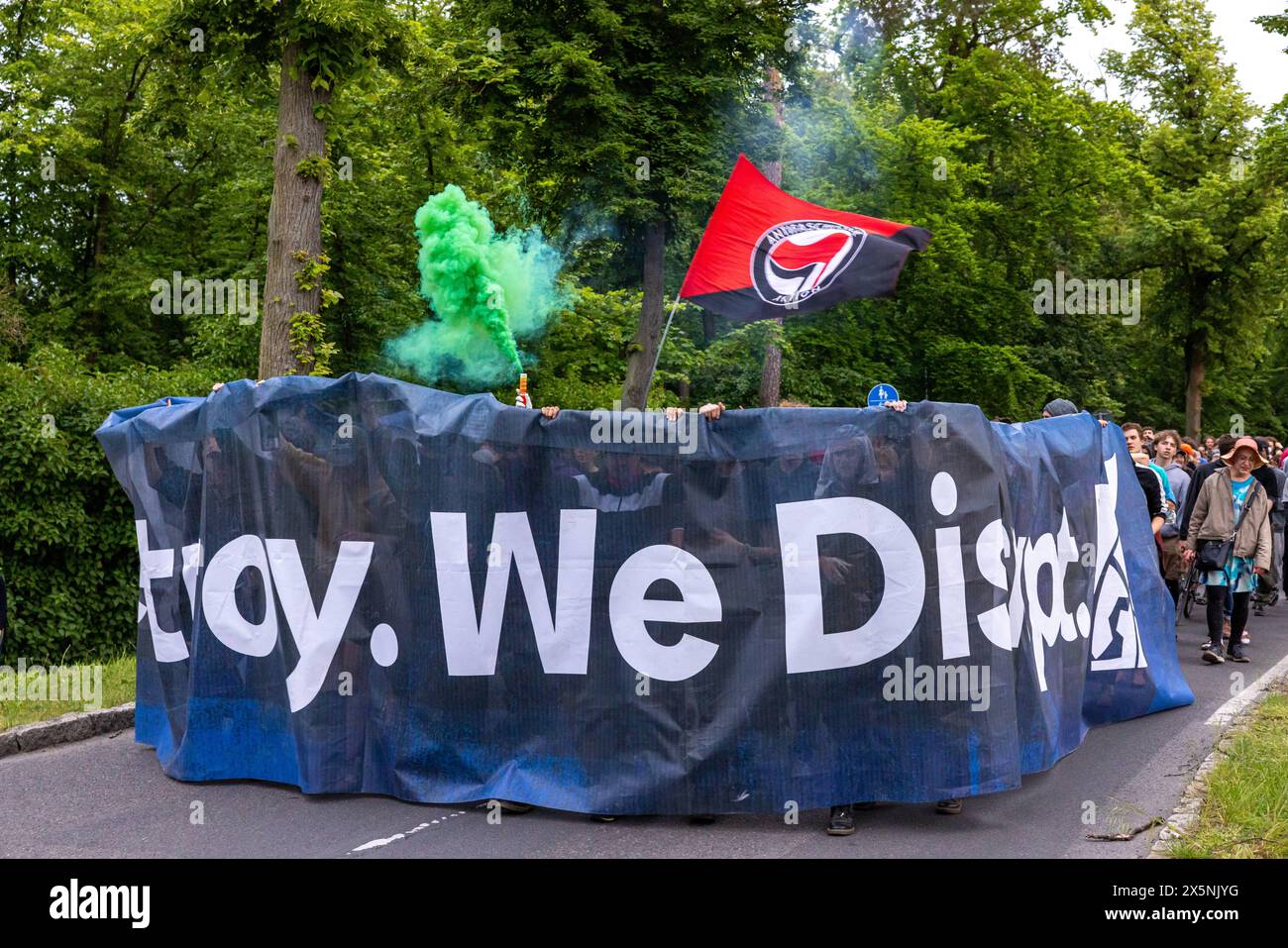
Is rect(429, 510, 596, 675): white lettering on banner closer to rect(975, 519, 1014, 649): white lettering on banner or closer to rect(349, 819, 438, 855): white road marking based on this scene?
rect(349, 819, 438, 855): white road marking

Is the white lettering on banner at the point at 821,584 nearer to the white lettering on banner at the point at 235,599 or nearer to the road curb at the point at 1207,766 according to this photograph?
the road curb at the point at 1207,766

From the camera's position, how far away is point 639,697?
5941mm

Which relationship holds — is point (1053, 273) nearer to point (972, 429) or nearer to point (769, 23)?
point (769, 23)

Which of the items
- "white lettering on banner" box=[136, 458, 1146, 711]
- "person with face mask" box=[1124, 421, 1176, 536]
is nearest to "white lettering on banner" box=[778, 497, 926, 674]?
"white lettering on banner" box=[136, 458, 1146, 711]

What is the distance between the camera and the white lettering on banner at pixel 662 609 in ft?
19.5

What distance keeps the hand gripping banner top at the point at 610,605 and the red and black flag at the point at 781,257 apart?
1.88 meters

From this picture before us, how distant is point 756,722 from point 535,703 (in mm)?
1149

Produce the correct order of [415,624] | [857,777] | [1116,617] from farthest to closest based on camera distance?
1. [1116,617]
2. [415,624]
3. [857,777]

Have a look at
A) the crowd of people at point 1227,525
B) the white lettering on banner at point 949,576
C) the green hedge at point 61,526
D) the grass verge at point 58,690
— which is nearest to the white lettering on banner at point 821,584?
the white lettering on banner at point 949,576

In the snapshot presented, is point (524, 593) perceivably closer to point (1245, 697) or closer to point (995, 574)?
point (995, 574)

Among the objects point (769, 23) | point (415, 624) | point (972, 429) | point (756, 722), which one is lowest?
point (756, 722)

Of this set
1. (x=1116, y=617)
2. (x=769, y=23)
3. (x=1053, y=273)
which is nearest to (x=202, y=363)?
(x=769, y=23)

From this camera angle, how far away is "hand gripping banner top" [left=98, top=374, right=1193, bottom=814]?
584cm
